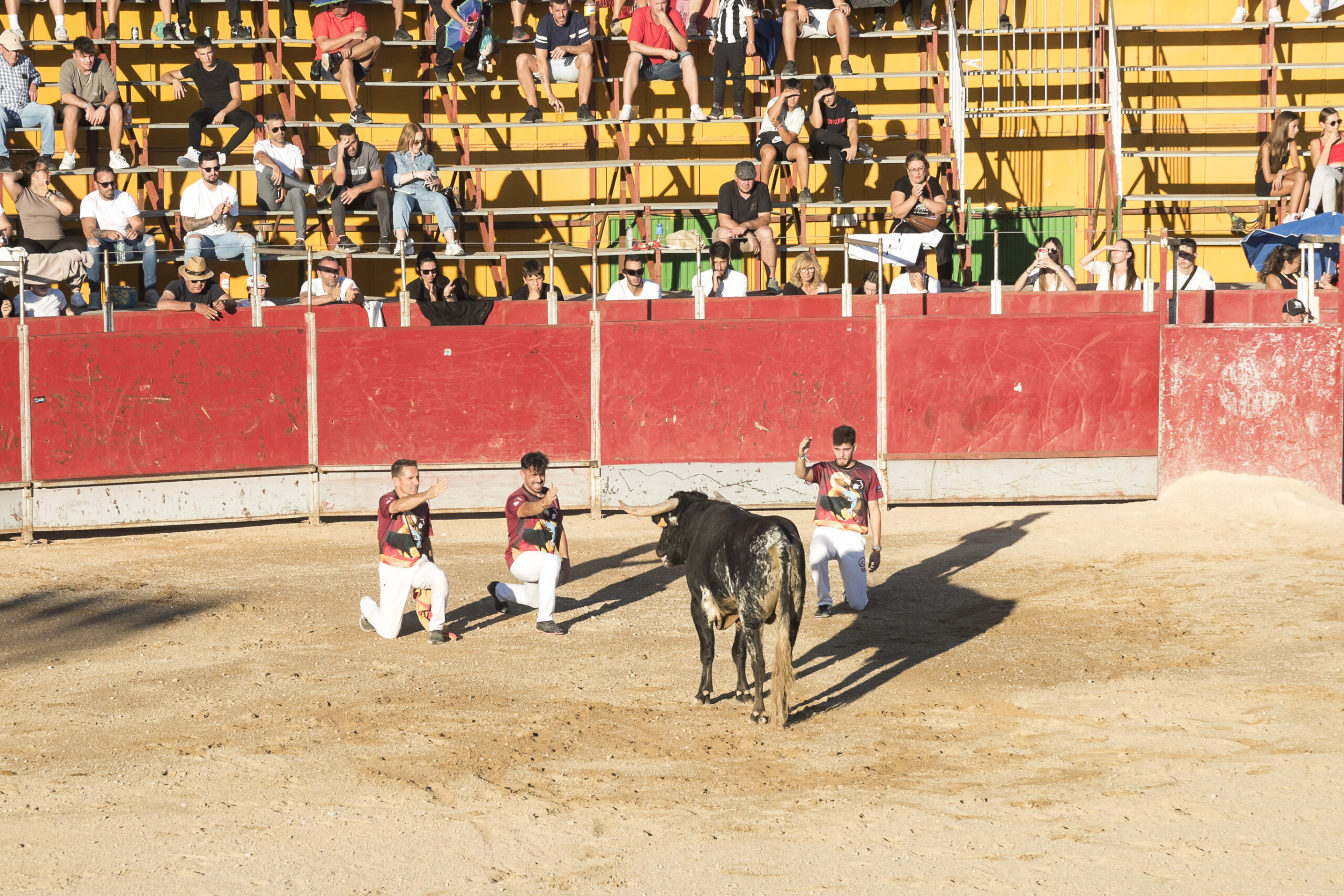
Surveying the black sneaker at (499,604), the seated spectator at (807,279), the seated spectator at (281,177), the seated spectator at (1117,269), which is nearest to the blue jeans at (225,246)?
the seated spectator at (281,177)

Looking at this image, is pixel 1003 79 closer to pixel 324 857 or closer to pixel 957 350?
pixel 957 350

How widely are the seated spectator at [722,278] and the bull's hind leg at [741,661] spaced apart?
7.96 m

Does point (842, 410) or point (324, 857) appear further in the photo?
point (842, 410)

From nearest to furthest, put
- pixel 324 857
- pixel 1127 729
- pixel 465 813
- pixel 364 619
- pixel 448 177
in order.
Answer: pixel 324 857, pixel 465 813, pixel 1127 729, pixel 364 619, pixel 448 177

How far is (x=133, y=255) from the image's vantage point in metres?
17.8

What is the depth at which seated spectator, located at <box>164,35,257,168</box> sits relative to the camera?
19188 mm

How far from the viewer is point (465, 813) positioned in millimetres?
6801

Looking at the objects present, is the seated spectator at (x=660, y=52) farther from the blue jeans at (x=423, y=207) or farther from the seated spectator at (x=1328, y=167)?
the seated spectator at (x=1328, y=167)

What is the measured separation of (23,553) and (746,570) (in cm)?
802

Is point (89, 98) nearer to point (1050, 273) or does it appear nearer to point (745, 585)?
point (1050, 273)

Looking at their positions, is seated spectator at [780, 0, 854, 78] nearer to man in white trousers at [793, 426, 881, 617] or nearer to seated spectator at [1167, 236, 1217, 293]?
seated spectator at [1167, 236, 1217, 293]

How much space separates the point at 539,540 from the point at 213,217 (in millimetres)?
9032

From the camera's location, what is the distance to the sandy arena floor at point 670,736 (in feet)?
20.5

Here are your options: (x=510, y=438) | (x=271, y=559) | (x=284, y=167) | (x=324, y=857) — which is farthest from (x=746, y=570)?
(x=284, y=167)
